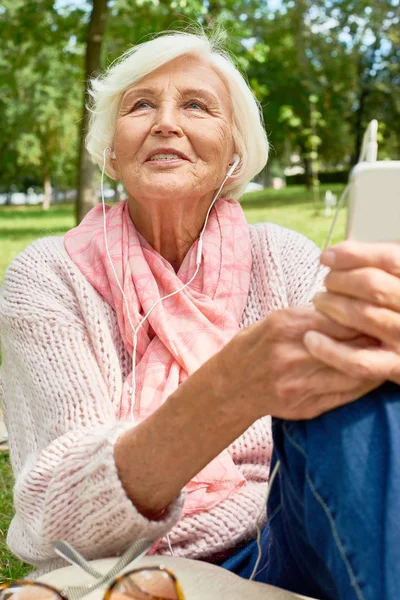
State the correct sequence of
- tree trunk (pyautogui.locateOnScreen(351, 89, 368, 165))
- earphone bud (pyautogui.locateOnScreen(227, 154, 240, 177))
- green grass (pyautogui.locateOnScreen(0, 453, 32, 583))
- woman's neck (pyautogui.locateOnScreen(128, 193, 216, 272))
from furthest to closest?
1. tree trunk (pyautogui.locateOnScreen(351, 89, 368, 165))
2. green grass (pyautogui.locateOnScreen(0, 453, 32, 583))
3. earphone bud (pyautogui.locateOnScreen(227, 154, 240, 177))
4. woman's neck (pyautogui.locateOnScreen(128, 193, 216, 272))

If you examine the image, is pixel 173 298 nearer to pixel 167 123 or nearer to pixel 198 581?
pixel 167 123

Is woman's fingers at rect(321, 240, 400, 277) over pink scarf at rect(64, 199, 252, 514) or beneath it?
over

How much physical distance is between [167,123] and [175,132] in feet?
0.11

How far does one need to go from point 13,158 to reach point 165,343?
36969mm

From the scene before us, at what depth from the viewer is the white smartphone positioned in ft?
4.12

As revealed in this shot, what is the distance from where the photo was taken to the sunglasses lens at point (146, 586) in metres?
1.33

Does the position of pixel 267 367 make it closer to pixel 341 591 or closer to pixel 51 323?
pixel 341 591

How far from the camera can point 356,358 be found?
4.15ft

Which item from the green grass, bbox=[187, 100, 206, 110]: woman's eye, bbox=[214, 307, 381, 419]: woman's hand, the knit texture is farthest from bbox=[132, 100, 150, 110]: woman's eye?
the green grass

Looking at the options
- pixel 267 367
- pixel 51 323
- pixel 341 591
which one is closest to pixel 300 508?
pixel 341 591

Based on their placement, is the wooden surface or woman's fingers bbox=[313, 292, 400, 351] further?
the wooden surface

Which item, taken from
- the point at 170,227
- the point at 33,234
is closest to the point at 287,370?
the point at 170,227

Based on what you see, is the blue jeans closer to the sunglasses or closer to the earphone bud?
the sunglasses


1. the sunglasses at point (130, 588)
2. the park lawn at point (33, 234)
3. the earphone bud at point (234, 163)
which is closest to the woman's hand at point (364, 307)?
the park lawn at point (33, 234)
